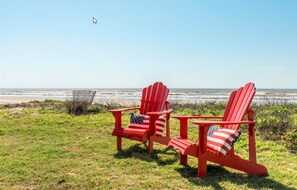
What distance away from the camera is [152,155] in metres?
4.34

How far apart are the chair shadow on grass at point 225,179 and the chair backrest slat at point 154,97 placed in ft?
5.47

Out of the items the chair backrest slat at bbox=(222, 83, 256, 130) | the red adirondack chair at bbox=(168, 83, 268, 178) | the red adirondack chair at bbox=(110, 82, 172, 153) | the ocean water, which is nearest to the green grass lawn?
the red adirondack chair at bbox=(168, 83, 268, 178)

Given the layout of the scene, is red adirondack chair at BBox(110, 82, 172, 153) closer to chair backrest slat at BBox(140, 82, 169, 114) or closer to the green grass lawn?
chair backrest slat at BBox(140, 82, 169, 114)

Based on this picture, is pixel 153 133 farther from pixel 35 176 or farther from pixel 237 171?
pixel 35 176

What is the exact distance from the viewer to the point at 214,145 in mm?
3416

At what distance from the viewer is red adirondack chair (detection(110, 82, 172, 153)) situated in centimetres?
439

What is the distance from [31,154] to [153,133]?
1772mm

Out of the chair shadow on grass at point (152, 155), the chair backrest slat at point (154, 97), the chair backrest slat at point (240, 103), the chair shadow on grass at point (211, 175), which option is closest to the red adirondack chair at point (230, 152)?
the chair backrest slat at point (240, 103)

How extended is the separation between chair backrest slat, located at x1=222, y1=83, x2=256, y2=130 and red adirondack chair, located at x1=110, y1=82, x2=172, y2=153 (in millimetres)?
948

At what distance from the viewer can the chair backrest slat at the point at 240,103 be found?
3.58m

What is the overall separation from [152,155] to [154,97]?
1.21 metres

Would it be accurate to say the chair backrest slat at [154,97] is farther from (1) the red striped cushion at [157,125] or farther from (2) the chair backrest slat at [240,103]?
(2) the chair backrest slat at [240,103]

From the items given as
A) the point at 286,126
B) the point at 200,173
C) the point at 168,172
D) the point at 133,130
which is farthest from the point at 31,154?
the point at 286,126

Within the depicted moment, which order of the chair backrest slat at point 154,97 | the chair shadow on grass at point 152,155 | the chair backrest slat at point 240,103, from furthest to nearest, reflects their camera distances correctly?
the chair backrest slat at point 154,97 → the chair shadow on grass at point 152,155 → the chair backrest slat at point 240,103
